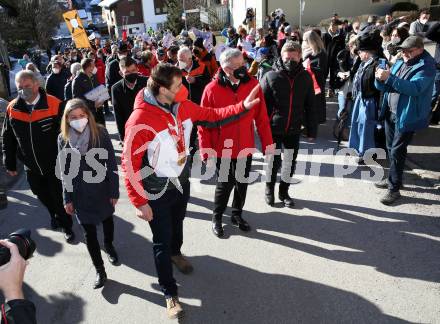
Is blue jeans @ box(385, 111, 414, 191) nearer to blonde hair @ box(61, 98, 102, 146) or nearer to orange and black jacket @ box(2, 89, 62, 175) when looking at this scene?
blonde hair @ box(61, 98, 102, 146)

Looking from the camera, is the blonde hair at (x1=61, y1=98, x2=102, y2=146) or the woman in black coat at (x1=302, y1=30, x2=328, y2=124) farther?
the woman in black coat at (x1=302, y1=30, x2=328, y2=124)

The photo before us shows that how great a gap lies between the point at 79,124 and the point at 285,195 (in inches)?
112

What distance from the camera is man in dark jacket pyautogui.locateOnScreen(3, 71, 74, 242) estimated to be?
401 cm

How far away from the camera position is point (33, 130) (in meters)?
4.05

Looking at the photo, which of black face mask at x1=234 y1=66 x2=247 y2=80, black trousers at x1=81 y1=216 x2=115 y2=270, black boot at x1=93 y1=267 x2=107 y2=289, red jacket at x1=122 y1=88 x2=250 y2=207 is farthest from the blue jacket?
black boot at x1=93 y1=267 x2=107 y2=289

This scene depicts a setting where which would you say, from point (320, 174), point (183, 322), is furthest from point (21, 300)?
point (320, 174)

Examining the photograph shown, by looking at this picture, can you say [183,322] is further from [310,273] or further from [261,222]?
[261,222]

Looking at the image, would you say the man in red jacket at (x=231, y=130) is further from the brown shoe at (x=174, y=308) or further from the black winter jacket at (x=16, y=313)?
the black winter jacket at (x=16, y=313)

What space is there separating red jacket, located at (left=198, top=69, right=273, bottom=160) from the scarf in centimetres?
121

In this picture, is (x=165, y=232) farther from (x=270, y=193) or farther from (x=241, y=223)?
(x=270, y=193)

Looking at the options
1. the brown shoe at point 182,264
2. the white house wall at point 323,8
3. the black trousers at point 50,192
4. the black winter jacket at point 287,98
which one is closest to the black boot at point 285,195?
the black winter jacket at point 287,98

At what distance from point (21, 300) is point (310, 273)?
2754 millimetres

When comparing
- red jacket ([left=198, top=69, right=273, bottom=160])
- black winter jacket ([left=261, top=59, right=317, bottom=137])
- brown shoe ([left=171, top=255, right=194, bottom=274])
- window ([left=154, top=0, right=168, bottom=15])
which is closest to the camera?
brown shoe ([left=171, top=255, right=194, bottom=274])

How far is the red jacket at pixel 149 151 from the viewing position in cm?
283
